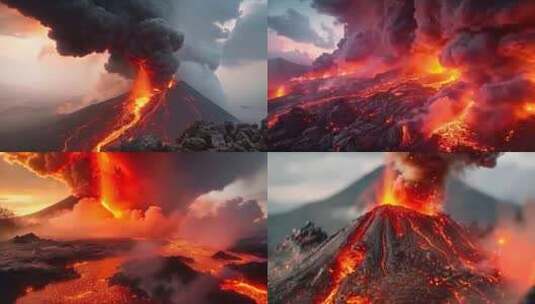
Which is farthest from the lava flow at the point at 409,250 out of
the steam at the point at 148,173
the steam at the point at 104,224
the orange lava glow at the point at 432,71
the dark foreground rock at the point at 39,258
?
the dark foreground rock at the point at 39,258

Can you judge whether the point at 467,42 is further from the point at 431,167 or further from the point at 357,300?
the point at 357,300

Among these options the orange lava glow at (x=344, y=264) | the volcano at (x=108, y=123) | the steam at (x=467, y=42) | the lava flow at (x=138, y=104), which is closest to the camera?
the steam at (x=467, y=42)

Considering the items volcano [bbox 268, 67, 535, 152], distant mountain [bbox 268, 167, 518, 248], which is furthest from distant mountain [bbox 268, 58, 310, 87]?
distant mountain [bbox 268, 167, 518, 248]

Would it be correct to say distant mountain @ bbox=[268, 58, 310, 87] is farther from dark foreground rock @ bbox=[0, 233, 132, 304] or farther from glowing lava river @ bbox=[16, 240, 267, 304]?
dark foreground rock @ bbox=[0, 233, 132, 304]

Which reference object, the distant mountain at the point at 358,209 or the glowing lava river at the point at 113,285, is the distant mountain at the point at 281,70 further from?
the glowing lava river at the point at 113,285

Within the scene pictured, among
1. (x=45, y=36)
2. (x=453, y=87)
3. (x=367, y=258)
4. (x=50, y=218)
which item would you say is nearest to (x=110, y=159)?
(x=50, y=218)

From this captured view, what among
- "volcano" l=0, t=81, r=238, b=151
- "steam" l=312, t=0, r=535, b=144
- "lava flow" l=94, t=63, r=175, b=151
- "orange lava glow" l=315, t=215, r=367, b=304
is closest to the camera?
"steam" l=312, t=0, r=535, b=144

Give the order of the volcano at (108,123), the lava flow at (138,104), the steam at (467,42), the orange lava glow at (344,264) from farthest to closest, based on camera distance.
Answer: the lava flow at (138,104)
the volcano at (108,123)
the orange lava glow at (344,264)
the steam at (467,42)
